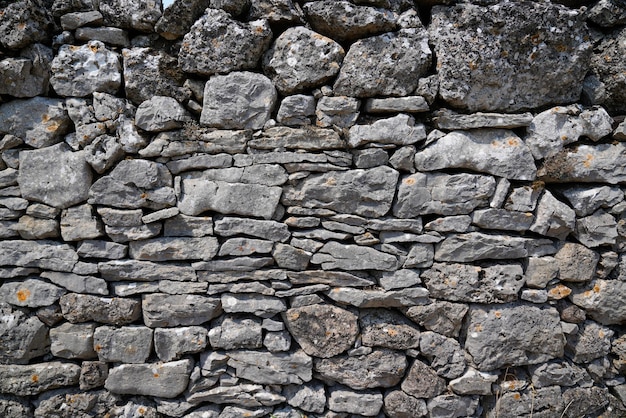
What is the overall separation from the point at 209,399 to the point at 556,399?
2898 mm

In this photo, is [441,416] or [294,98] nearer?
[294,98]

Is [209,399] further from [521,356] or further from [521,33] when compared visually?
[521,33]

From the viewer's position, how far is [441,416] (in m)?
3.19

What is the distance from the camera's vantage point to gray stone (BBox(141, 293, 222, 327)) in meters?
3.10

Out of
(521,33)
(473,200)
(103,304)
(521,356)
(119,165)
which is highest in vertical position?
(521,33)

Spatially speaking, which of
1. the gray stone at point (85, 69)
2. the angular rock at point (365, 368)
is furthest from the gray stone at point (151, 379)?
the gray stone at point (85, 69)

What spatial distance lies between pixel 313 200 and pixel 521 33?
6.67ft

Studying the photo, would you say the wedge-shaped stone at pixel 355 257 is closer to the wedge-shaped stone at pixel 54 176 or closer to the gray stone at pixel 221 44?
the gray stone at pixel 221 44

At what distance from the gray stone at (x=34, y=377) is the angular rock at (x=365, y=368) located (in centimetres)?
208

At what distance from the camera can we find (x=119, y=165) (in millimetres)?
3008

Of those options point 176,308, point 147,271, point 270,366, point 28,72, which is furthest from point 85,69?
point 270,366

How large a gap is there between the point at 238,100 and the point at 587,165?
2.82 m

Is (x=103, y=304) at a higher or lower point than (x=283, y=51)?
lower

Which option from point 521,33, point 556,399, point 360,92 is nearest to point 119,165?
point 360,92
